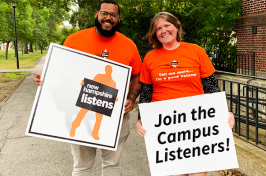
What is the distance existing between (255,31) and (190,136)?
32.4ft

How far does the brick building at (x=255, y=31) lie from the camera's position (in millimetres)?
10148

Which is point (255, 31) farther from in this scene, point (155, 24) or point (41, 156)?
point (41, 156)

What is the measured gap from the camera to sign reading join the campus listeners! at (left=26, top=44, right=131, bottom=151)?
2189 millimetres

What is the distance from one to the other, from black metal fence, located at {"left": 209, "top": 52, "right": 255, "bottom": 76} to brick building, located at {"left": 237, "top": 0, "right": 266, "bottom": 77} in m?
0.16

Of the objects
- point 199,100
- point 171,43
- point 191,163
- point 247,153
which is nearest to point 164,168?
point 191,163

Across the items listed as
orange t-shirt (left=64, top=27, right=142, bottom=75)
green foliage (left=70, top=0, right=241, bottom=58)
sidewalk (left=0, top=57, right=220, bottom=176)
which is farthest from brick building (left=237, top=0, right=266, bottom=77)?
orange t-shirt (left=64, top=27, right=142, bottom=75)

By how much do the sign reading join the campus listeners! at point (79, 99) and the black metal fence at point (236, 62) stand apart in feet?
30.9

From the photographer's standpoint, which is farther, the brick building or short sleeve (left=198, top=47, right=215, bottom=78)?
the brick building

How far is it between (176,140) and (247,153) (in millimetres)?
1840

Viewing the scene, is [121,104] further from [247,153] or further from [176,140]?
[247,153]

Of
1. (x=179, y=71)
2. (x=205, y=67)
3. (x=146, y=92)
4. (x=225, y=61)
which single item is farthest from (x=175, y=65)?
(x=225, y=61)

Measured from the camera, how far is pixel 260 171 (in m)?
3.16

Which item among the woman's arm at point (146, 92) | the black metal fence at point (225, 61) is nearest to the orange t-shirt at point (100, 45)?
the woman's arm at point (146, 92)

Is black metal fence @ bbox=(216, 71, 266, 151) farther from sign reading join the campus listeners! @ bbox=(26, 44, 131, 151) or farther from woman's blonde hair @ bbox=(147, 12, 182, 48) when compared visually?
sign reading join the campus listeners! @ bbox=(26, 44, 131, 151)
